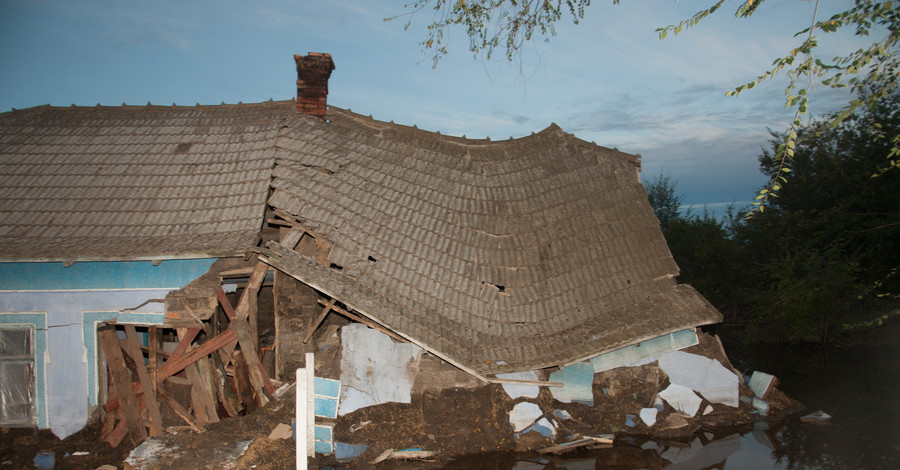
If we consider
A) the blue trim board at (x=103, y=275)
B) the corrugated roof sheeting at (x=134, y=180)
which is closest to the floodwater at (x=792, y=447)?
the blue trim board at (x=103, y=275)

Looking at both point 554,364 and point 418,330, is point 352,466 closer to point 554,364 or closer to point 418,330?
point 418,330

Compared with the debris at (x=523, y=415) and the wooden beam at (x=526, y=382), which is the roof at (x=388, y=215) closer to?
the wooden beam at (x=526, y=382)

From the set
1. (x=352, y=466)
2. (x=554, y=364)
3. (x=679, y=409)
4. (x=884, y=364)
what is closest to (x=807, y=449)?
(x=679, y=409)

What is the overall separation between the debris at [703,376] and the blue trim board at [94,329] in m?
9.26

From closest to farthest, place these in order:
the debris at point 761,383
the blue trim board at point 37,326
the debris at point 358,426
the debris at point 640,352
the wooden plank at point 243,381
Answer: the debris at point 358,426 < the blue trim board at point 37,326 < the wooden plank at point 243,381 < the debris at point 640,352 < the debris at point 761,383

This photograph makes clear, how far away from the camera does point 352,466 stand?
8.72 metres

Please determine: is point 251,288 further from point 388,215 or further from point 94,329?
point 388,215

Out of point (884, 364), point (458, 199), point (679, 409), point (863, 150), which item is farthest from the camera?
point (863, 150)

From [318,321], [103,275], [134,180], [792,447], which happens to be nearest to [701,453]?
[792,447]

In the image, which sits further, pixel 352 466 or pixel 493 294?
pixel 493 294

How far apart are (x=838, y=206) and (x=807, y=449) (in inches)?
527

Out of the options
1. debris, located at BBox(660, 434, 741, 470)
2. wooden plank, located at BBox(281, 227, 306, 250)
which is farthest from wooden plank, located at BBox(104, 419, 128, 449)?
debris, located at BBox(660, 434, 741, 470)

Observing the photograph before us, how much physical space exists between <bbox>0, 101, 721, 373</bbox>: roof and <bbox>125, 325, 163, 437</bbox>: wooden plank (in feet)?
5.04

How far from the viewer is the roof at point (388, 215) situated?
9.94 meters
